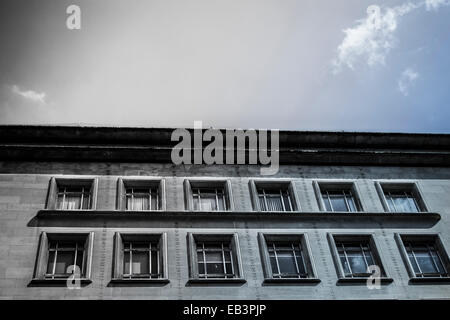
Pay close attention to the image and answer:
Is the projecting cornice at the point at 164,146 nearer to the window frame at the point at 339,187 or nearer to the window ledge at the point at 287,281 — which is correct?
the window frame at the point at 339,187

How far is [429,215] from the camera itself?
2514 centimetres

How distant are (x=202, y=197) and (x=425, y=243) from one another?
32.9ft

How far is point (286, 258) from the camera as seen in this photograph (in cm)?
2309

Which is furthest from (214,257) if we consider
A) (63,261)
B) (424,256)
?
(424,256)

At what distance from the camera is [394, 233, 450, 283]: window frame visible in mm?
22344

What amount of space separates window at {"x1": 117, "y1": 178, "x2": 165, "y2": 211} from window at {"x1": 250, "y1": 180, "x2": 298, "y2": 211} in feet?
13.8

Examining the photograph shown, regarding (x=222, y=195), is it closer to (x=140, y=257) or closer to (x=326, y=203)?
(x=326, y=203)

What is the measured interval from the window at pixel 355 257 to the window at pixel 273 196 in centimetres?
255

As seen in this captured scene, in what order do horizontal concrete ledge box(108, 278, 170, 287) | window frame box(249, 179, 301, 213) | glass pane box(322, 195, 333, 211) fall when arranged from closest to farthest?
1. horizontal concrete ledge box(108, 278, 170, 287)
2. window frame box(249, 179, 301, 213)
3. glass pane box(322, 195, 333, 211)

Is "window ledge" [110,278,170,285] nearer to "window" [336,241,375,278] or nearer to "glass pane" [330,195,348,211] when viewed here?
"window" [336,241,375,278]

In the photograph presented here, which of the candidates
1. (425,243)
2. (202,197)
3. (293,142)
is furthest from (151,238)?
(425,243)

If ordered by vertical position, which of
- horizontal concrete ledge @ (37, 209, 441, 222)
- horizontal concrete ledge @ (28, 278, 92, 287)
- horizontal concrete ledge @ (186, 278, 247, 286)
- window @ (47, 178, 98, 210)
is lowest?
horizontal concrete ledge @ (186, 278, 247, 286)

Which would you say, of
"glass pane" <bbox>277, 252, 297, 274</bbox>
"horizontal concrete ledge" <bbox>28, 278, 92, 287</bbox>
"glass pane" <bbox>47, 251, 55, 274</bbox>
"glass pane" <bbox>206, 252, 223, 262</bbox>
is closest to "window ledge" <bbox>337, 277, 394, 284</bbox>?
"glass pane" <bbox>277, 252, 297, 274</bbox>
